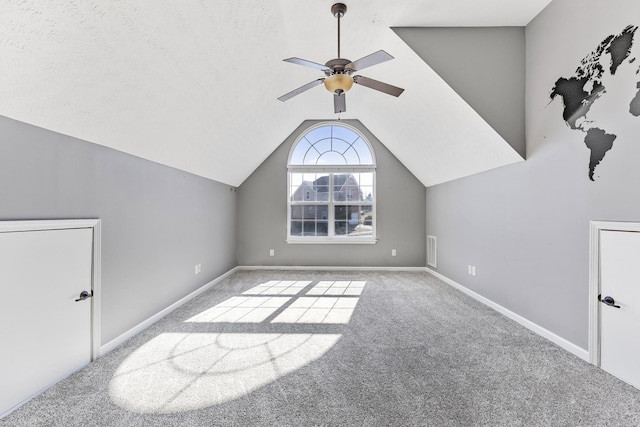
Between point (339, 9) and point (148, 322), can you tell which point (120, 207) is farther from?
point (339, 9)

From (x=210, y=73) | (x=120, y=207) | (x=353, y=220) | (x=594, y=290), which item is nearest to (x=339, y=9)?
(x=210, y=73)

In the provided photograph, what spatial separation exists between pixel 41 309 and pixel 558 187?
4130 mm

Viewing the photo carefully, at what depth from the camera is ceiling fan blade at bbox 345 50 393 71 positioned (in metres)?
1.86

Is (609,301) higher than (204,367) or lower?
higher

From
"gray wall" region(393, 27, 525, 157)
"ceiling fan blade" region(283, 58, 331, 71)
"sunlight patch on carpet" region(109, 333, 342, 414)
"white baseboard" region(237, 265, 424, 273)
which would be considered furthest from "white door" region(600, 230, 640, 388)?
"white baseboard" region(237, 265, 424, 273)

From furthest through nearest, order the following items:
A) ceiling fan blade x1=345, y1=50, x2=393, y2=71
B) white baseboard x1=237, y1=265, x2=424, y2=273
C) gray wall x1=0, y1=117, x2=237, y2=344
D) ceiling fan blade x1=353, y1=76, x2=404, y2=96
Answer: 1. white baseboard x1=237, y1=265, x2=424, y2=273
2. ceiling fan blade x1=353, y1=76, x2=404, y2=96
3. ceiling fan blade x1=345, y1=50, x2=393, y2=71
4. gray wall x1=0, y1=117, x2=237, y2=344

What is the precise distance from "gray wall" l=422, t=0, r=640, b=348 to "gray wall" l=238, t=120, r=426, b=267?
203cm

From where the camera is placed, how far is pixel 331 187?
5734 millimetres

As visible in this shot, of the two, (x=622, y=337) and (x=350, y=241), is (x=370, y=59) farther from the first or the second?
(x=350, y=241)

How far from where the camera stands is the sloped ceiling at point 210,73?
153 cm

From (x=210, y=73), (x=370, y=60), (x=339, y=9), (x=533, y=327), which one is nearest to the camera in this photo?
(x=370, y=60)

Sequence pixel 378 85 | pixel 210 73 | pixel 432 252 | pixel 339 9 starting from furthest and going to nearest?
pixel 432 252 → pixel 210 73 → pixel 339 9 → pixel 378 85

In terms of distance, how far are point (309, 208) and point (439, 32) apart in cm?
373

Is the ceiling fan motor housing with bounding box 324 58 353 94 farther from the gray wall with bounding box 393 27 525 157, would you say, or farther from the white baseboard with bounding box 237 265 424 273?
the white baseboard with bounding box 237 265 424 273
